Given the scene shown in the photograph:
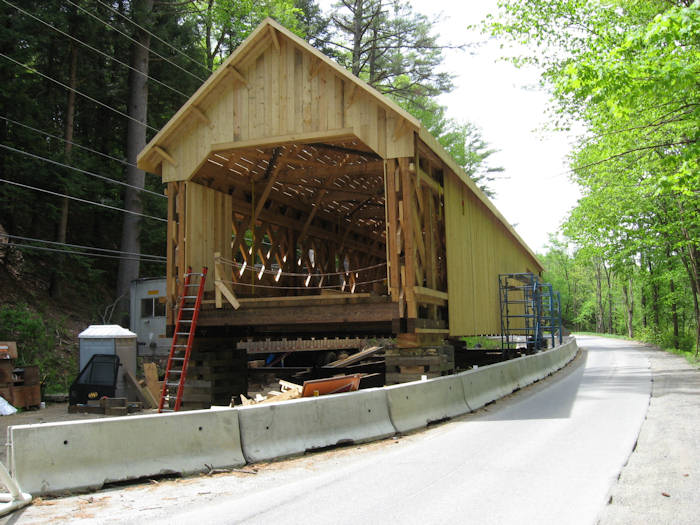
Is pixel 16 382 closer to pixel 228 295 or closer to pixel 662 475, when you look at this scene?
pixel 228 295

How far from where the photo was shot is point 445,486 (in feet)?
17.5

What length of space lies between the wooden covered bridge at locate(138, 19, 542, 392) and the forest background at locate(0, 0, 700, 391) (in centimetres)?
381

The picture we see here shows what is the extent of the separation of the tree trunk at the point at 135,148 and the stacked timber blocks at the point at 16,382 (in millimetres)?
8558

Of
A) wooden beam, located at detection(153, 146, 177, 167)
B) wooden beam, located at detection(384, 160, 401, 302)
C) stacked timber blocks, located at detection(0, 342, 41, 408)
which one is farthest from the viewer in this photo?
stacked timber blocks, located at detection(0, 342, 41, 408)

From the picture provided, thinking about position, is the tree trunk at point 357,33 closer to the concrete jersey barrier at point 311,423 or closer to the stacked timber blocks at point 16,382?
the stacked timber blocks at point 16,382

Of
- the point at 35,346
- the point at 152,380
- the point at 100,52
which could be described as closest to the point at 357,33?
the point at 100,52

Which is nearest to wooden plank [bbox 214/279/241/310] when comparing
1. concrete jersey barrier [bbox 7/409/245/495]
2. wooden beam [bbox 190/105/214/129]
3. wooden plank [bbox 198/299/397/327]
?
wooden plank [bbox 198/299/397/327]

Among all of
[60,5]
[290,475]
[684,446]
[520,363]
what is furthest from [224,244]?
[60,5]

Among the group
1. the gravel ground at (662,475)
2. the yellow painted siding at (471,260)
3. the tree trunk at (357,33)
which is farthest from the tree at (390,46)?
the gravel ground at (662,475)

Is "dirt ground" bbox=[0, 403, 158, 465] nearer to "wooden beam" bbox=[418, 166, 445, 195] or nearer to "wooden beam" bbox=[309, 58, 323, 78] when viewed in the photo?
"wooden beam" bbox=[418, 166, 445, 195]

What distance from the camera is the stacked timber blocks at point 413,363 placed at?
36.9 feet

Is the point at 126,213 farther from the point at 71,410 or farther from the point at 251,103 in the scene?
the point at 251,103

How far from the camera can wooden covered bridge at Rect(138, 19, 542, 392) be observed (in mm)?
11344

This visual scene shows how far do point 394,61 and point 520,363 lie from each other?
2172cm
